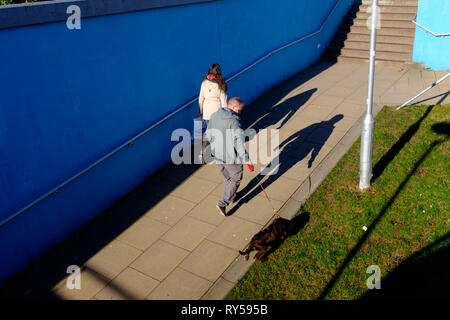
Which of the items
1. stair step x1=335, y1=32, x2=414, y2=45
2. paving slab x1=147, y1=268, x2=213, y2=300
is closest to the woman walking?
paving slab x1=147, y1=268, x2=213, y2=300

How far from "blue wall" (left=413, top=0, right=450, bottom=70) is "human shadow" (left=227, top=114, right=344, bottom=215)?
15.8ft

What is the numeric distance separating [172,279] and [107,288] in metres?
0.87

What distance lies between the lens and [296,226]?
6.00 metres

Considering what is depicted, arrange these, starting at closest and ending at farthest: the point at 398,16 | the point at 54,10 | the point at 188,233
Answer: the point at 54,10 → the point at 188,233 → the point at 398,16

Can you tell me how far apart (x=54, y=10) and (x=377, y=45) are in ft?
36.2

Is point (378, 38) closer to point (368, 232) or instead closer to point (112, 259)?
point (368, 232)

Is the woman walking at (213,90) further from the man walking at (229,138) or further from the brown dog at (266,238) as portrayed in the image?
the brown dog at (266,238)

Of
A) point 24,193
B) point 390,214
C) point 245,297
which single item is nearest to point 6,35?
point 24,193

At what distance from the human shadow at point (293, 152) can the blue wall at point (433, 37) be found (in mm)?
4819

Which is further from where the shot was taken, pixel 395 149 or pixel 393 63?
pixel 393 63

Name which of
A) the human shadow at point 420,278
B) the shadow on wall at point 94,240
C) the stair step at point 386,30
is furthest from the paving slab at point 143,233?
the stair step at point 386,30

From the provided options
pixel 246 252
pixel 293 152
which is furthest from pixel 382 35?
pixel 246 252

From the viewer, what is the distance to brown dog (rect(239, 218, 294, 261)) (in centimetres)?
539

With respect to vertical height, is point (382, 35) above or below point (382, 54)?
above
